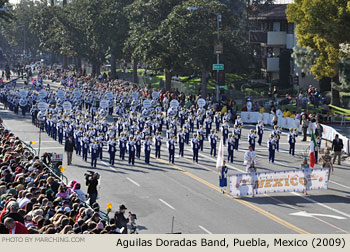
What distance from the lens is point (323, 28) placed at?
4653 cm

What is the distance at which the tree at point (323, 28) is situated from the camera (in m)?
45.6

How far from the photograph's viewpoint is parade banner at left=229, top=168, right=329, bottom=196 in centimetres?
2656

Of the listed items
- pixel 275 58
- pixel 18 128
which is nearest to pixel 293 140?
pixel 18 128

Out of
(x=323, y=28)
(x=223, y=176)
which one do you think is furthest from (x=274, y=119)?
(x=223, y=176)

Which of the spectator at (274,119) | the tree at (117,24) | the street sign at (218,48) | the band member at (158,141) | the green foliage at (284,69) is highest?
the tree at (117,24)

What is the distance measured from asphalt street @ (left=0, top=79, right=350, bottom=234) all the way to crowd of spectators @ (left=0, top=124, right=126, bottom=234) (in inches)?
153

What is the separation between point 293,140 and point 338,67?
1436 centimetres

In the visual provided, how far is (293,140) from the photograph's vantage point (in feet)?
118

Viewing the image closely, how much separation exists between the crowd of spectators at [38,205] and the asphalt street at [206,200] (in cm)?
389

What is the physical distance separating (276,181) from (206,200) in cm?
276

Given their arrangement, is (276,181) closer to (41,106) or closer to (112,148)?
(112,148)

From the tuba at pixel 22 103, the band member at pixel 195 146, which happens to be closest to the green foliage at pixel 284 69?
the tuba at pixel 22 103

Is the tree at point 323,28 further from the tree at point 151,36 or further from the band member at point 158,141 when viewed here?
the band member at point 158,141

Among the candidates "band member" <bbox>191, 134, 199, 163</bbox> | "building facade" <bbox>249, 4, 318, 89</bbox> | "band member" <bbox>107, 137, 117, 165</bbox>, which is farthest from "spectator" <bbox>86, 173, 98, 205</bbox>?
"building facade" <bbox>249, 4, 318, 89</bbox>
